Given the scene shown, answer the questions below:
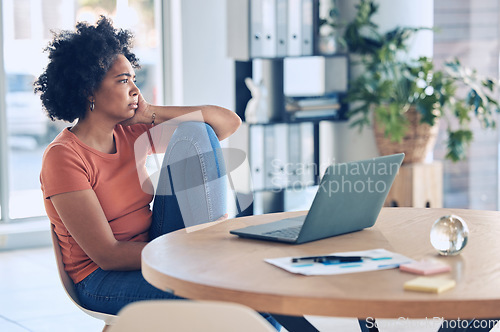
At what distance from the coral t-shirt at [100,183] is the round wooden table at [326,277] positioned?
41 cm

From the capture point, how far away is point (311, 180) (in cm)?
467

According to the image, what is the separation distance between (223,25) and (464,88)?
191 cm

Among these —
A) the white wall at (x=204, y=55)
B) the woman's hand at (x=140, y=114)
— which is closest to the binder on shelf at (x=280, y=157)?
the white wall at (x=204, y=55)

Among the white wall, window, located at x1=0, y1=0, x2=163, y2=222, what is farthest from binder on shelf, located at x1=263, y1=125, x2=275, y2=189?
window, located at x1=0, y1=0, x2=163, y2=222

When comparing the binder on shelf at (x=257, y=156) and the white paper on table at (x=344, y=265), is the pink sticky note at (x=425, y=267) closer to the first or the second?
the white paper on table at (x=344, y=265)

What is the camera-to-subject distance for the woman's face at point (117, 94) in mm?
2121

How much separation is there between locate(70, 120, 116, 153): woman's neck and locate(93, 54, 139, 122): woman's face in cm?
5

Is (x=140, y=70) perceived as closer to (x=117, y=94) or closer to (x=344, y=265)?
(x=117, y=94)

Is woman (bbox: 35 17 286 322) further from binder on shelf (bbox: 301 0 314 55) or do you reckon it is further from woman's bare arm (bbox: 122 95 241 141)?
binder on shelf (bbox: 301 0 314 55)

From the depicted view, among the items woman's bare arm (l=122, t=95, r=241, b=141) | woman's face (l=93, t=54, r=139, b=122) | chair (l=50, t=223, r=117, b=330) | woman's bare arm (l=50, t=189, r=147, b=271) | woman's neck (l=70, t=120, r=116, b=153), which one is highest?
woman's face (l=93, t=54, r=139, b=122)

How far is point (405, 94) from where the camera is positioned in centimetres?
454

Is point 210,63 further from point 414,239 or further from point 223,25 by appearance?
point 414,239

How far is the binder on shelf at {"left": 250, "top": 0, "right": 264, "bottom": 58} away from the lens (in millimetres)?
4258

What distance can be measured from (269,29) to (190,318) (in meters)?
3.57
